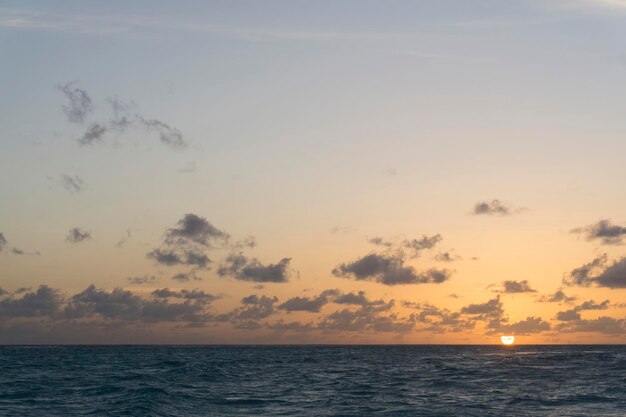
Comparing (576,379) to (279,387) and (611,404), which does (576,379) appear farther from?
(279,387)

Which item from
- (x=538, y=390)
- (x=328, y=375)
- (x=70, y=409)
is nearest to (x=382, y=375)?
(x=328, y=375)

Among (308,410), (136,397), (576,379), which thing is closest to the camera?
(308,410)

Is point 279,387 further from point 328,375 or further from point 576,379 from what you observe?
point 576,379

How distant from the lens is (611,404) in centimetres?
7512

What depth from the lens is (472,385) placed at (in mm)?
96562

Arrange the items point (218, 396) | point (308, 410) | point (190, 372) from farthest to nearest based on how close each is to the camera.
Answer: point (190, 372) < point (218, 396) < point (308, 410)

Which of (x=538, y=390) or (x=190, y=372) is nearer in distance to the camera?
(x=538, y=390)

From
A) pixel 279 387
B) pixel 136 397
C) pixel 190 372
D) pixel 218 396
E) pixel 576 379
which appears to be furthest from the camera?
pixel 190 372

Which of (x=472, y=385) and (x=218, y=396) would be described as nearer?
(x=218, y=396)

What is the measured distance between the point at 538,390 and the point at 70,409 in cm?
5162

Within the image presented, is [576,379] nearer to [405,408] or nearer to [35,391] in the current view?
[405,408]

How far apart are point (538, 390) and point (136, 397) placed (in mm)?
45220

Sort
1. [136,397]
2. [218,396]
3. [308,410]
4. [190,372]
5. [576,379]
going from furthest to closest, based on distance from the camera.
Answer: [190,372] < [576,379] < [218,396] < [136,397] < [308,410]

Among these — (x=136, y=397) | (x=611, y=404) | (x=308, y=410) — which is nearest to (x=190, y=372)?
(x=136, y=397)
